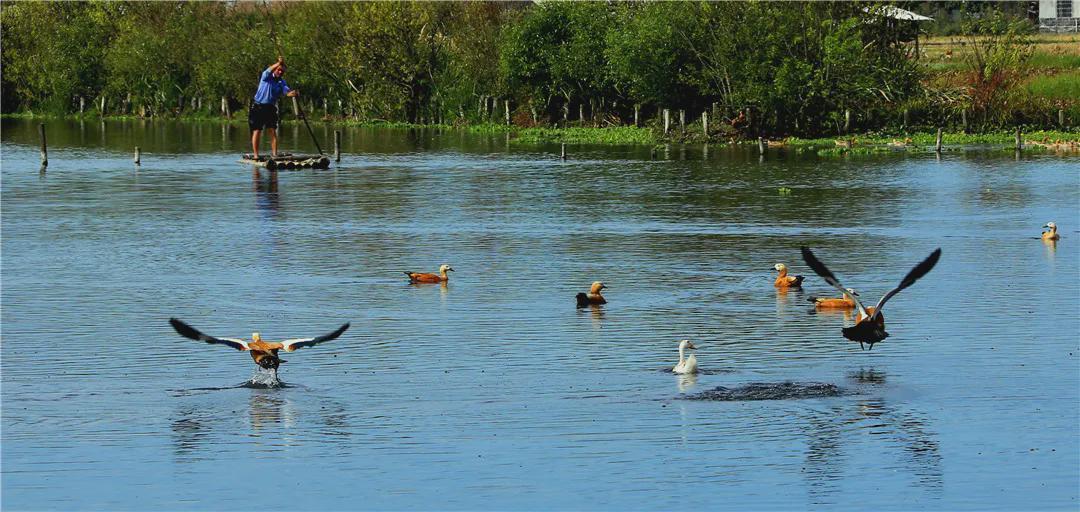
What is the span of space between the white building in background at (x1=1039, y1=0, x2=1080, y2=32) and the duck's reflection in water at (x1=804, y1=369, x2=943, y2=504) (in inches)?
3720

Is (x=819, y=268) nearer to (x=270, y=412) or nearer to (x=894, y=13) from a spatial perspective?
(x=270, y=412)

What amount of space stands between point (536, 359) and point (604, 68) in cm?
6578

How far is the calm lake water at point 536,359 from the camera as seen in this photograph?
53.2 ft

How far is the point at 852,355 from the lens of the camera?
22.1 m

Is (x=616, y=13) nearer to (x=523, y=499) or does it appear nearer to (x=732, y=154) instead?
(x=732, y=154)

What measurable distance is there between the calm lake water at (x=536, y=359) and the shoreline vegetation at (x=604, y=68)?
95.2ft

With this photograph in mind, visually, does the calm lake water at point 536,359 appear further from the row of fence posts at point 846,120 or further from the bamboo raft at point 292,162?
the row of fence posts at point 846,120

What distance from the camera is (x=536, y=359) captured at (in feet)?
71.6

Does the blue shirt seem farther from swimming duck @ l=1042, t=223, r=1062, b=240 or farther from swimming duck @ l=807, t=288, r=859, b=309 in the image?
swimming duck @ l=807, t=288, r=859, b=309

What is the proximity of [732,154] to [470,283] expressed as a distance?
136 ft

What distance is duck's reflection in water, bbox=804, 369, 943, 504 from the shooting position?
16.1m

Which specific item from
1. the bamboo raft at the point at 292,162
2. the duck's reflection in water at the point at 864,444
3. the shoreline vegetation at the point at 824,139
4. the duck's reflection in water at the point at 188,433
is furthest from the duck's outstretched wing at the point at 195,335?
the shoreline vegetation at the point at 824,139

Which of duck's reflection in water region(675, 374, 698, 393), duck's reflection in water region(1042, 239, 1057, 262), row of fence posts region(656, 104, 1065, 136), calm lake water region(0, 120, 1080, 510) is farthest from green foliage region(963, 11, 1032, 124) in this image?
duck's reflection in water region(675, 374, 698, 393)

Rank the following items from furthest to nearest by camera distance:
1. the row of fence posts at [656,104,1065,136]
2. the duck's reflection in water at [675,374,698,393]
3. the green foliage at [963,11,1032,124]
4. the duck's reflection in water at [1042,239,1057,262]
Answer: the green foliage at [963,11,1032,124] < the row of fence posts at [656,104,1065,136] < the duck's reflection in water at [1042,239,1057,262] < the duck's reflection in water at [675,374,698,393]
